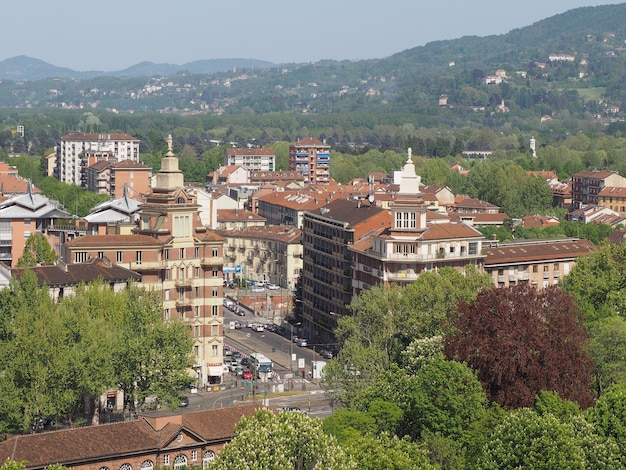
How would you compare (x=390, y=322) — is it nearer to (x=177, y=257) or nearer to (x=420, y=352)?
(x=420, y=352)

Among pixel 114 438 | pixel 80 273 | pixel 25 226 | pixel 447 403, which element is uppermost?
pixel 80 273

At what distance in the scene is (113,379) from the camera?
52.8 metres

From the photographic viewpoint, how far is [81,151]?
16425 cm

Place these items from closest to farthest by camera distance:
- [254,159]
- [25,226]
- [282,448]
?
[282,448] < [25,226] < [254,159]

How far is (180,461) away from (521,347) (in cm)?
1252

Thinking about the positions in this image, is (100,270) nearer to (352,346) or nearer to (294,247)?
(352,346)

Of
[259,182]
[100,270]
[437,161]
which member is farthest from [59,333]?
[437,161]

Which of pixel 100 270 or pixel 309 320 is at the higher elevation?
pixel 100 270

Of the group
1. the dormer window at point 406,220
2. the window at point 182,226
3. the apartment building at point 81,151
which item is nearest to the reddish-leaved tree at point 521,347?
the window at point 182,226

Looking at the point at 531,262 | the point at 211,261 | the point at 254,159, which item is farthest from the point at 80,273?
the point at 254,159

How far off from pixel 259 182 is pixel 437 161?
82.9ft

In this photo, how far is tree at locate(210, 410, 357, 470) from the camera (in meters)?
38.4

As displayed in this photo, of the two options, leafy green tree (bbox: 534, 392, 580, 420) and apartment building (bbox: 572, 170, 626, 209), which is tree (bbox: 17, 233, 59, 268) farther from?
apartment building (bbox: 572, 170, 626, 209)

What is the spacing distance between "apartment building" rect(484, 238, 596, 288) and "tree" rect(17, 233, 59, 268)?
75.4ft
